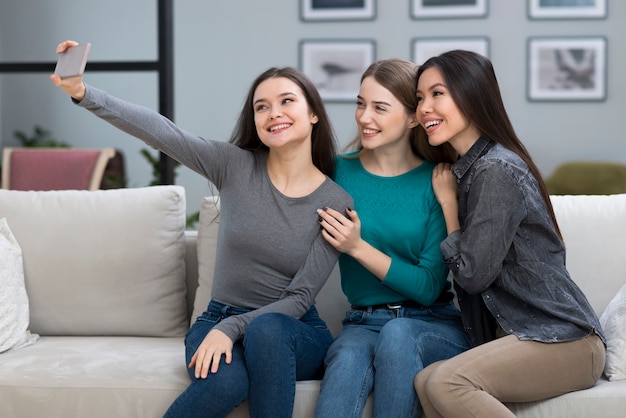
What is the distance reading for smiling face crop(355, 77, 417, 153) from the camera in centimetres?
201

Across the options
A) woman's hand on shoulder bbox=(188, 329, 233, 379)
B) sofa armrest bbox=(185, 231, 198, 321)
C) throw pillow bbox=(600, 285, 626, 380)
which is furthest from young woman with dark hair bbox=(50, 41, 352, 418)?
throw pillow bbox=(600, 285, 626, 380)

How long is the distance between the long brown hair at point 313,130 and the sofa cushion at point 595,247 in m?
0.67

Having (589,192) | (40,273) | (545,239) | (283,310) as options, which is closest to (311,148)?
(283,310)

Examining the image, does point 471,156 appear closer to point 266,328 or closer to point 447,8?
point 266,328

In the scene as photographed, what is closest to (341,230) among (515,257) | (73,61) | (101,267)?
(515,257)

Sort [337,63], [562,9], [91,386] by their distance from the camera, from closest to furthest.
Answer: [91,386] → [562,9] → [337,63]

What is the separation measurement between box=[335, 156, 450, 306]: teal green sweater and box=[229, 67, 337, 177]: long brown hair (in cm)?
10

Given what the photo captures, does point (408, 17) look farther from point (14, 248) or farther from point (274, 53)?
point (14, 248)

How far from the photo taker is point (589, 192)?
17.1 feet

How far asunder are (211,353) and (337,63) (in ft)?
13.8

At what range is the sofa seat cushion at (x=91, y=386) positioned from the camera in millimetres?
1907

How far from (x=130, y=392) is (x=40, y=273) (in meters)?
0.63

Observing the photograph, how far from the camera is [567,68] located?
567 cm

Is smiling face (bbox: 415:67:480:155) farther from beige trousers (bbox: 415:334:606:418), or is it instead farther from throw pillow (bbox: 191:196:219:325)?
throw pillow (bbox: 191:196:219:325)
